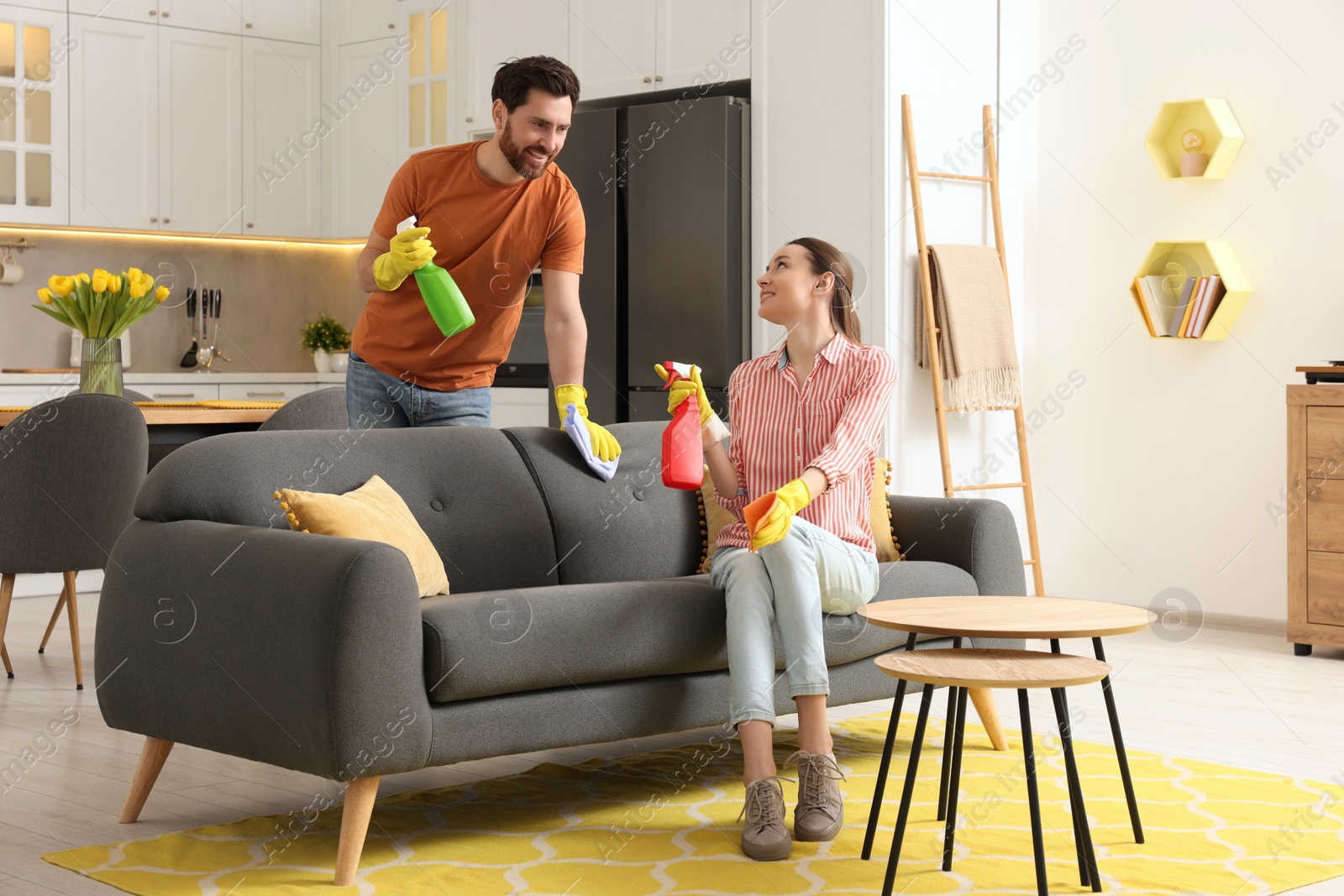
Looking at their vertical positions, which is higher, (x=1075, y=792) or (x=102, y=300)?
(x=102, y=300)

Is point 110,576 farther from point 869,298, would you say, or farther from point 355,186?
point 355,186

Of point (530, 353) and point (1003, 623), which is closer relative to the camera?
point (1003, 623)

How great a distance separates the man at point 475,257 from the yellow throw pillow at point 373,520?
33cm

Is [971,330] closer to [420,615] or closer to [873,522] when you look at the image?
[873,522]

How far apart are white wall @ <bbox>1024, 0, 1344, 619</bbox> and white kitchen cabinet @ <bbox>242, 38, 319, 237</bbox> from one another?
11.4 feet

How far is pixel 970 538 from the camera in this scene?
3.38 m

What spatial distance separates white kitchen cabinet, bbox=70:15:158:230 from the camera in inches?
254

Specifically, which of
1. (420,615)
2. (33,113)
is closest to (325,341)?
(33,113)

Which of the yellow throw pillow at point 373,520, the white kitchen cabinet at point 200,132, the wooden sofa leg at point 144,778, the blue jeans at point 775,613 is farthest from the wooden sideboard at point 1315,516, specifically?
the white kitchen cabinet at point 200,132

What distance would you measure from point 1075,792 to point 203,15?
5816mm

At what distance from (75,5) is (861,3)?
3.53 meters

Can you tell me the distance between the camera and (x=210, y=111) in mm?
6832

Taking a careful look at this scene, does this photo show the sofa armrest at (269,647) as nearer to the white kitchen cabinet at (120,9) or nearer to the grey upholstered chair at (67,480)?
the grey upholstered chair at (67,480)

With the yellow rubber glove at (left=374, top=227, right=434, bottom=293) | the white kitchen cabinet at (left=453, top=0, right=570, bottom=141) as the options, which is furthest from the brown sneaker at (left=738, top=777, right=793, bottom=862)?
the white kitchen cabinet at (left=453, top=0, right=570, bottom=141)
